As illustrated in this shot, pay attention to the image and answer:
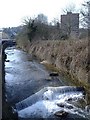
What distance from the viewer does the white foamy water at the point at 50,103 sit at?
13.4m

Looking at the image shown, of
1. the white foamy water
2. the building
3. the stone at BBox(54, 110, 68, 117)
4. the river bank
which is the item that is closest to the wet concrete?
the white foamy water

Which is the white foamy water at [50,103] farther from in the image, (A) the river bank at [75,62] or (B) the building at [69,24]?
(B) the building at [69,24]

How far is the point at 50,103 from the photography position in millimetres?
15188

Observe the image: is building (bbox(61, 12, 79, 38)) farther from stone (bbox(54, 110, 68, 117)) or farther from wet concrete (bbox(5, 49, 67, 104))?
stone (bbox(54, 110, 68, 117))

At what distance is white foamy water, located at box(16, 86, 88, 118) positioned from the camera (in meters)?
13.4

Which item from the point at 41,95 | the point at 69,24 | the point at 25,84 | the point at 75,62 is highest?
the point at 69,24

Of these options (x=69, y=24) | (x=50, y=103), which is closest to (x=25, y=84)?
(x=50, y=103)

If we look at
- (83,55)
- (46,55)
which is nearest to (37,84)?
(83,55)

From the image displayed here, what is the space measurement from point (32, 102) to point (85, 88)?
461 cm

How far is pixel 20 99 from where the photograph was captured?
15.8 metres

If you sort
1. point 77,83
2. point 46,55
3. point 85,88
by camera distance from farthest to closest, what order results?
1. point 46,55
2. point 77,83
3. point 85,88

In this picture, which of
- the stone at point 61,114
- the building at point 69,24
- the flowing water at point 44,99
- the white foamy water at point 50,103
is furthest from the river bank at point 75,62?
the building at point 69,24

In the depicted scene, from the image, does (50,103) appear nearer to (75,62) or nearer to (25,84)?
(25,84)

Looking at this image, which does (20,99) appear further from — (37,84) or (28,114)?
(37,84)
